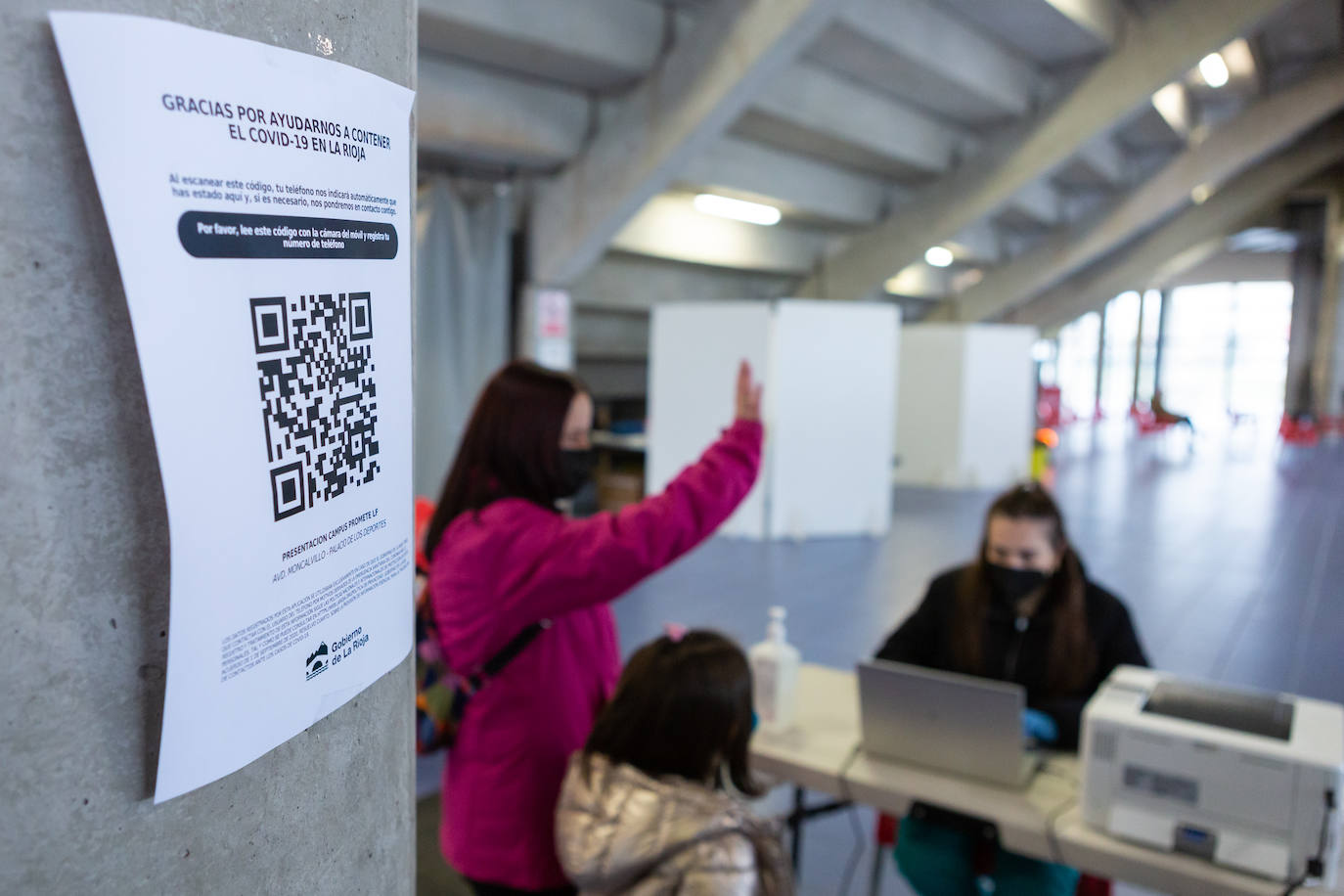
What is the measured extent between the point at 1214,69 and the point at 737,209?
432cm

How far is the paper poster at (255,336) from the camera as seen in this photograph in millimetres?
555

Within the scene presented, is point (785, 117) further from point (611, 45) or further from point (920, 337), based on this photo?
point (920, 337)

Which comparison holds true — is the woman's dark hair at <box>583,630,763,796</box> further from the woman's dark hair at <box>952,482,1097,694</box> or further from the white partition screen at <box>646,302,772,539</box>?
the white partition screen at <box>646,302,772,539</box>

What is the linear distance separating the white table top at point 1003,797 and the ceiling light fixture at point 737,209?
5709 mm

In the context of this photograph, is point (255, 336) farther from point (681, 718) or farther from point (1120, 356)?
point (1120, 356)

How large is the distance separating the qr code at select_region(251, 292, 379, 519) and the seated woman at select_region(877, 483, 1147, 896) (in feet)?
5.84

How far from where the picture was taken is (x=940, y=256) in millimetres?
11062

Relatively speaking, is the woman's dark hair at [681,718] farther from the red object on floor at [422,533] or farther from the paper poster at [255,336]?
the paper poster at [255,336]

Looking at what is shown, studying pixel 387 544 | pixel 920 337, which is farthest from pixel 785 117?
pixel 387 544

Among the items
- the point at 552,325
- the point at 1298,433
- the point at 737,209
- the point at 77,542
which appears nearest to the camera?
the point at 77,542

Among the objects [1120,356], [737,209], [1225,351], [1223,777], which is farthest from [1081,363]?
[1223,777]

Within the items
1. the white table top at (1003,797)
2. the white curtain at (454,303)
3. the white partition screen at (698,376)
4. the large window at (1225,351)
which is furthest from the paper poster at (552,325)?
the large window at (1225,351)

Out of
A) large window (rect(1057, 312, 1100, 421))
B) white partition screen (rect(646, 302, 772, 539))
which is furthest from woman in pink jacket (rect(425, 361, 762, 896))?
large window (rect(1057, 312, 1100, 421))

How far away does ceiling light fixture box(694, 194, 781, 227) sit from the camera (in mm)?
7387
